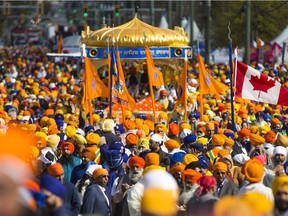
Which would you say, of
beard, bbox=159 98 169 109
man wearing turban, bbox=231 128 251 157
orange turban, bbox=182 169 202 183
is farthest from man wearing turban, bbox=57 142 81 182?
beard, bbox=159 98 169 109

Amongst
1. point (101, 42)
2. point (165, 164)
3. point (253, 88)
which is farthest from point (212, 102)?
point (165, 164)

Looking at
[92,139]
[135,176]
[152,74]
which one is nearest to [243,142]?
[92,139]

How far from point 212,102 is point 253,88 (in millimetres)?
6446

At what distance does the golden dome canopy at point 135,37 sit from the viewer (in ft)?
95.3

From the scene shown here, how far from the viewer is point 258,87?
19.3 metres

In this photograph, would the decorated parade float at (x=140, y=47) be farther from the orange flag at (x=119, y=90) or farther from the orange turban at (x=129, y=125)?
the orange turban at (x=129, y=125)

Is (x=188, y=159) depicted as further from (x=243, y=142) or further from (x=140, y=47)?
(x=140, y=47)

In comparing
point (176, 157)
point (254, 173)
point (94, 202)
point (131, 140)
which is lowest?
point (131, 140)

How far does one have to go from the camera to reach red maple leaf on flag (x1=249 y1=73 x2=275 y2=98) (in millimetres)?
19172

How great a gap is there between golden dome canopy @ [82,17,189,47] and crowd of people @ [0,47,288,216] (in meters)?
3.99

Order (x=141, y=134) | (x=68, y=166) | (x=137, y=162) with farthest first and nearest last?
1. (x=141, y=134)
2. (x=68, y=166)
3. (x=137, y=162)

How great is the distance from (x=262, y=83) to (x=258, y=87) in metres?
0.10

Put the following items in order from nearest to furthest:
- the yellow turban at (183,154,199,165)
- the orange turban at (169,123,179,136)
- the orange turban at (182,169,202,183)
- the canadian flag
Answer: the orange turban at (182,169,202,183)
the yellow turban at (183,154,199,165)
the orange turban at (169,123,179,136)
the canadian flag

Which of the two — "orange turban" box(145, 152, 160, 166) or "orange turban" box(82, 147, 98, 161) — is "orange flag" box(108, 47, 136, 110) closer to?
"orange turban" box(82, 147, 98, 161)
